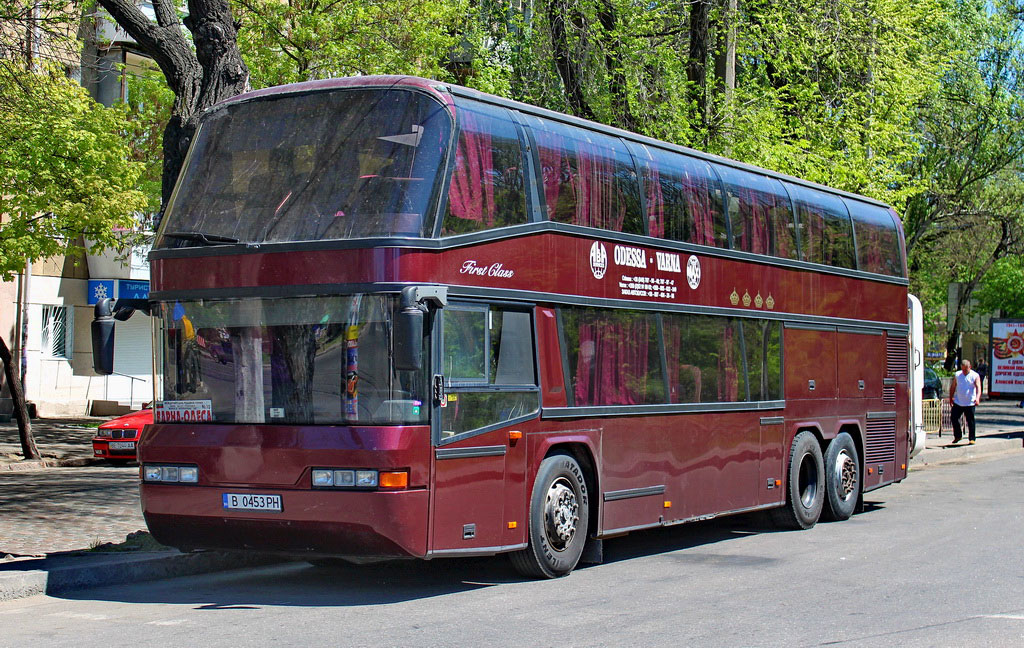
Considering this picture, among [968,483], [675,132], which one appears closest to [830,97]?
[675,132]

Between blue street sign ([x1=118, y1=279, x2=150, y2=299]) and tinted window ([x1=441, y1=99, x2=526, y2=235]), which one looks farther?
blue street sign ([x1=118, y1=279, x2=150, y2=299])

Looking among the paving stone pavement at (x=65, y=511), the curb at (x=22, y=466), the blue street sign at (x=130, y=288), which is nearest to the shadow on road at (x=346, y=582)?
the paving stone pavement at (x=65, y=511)

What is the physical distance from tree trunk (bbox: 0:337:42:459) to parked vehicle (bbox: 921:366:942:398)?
27860 millimetres

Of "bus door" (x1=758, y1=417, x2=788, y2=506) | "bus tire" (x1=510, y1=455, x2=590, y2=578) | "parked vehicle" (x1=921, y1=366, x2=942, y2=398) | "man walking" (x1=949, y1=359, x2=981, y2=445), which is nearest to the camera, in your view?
"bus tire" (x1=510, y1=455, x2=590, y2=578)

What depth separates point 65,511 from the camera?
13250 millimetres

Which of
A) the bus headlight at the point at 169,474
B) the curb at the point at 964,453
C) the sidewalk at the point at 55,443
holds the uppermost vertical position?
the bus headlight at the point at 169,474

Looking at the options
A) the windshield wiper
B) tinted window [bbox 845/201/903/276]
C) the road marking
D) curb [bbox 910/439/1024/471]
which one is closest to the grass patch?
the road marking

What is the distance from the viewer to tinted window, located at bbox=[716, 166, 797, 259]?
13211mm

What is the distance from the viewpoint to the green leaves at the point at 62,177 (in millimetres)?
21312

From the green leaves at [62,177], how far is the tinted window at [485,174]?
13080mm

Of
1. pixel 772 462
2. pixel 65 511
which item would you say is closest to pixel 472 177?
pixel 772 462

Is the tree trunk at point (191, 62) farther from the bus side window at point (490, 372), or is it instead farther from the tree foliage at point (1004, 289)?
the tree foliage at point (1004, 289)

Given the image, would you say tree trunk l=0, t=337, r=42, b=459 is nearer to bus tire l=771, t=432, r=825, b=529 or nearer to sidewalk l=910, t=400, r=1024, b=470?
bus tire l=771, t=432, r=825, b=529

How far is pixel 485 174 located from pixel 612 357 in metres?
2.33
